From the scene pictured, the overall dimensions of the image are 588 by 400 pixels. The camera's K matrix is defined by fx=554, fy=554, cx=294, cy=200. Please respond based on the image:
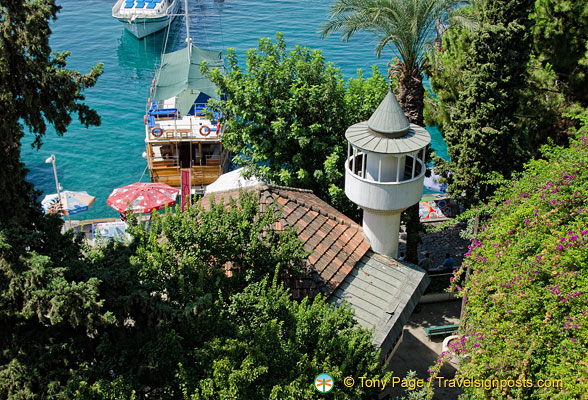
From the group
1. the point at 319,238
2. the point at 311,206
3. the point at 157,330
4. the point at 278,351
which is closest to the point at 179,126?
the point at 311,206

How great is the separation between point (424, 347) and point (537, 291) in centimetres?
740

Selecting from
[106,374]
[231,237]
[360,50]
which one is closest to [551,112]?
[231,237]

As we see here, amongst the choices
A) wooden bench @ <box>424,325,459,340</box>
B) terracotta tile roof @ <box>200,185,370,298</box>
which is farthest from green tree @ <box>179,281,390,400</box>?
wooden bench @ <box>424,325,459,340</box>

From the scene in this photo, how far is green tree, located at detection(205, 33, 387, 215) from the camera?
1780 cm

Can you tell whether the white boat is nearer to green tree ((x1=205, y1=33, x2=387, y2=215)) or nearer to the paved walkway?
green tree ((x1=205, y1=33, x2=387, y2=215))

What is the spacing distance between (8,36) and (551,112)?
Answer: 1912 centimetres

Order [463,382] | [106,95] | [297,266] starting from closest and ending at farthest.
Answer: [463,382]
[297,266]
[106,95]

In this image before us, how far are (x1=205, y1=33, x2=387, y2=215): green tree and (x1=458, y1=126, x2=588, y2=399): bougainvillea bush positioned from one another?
6.05 metres

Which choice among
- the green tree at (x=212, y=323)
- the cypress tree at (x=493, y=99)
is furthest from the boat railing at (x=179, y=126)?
the green tree at (x=212, y=323)

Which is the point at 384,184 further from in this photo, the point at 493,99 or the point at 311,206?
the point at 493,99

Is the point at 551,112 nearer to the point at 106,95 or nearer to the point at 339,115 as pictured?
the point at 339,115

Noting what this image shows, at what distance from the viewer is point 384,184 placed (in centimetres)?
1422

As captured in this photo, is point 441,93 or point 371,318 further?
point 441,93

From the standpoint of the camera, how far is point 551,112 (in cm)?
2127
